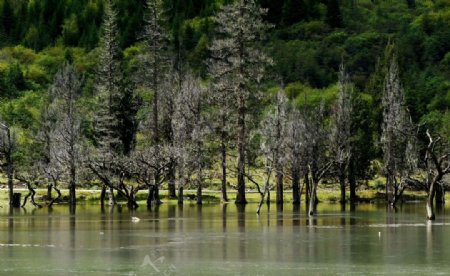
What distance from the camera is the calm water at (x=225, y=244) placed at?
3494 centimetres

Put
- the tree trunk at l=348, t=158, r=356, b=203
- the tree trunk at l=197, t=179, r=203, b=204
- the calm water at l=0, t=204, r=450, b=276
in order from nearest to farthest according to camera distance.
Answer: the calm water at l=0, t=204, r=450, b=276 < the tree trunk at l=197, t=179, r=203, b=204 < the tree trunk at l=348, t=158, r=356, b=203

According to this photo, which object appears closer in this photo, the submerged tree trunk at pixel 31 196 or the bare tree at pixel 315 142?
the submerged tree trunk at pixel 31 196

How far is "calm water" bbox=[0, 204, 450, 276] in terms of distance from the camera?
34.9m

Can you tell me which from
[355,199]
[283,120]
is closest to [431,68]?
[355,199]

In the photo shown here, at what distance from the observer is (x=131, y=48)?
198625 millimetres

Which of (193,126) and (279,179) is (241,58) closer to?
(193,126)

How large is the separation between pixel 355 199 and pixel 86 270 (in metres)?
65.4

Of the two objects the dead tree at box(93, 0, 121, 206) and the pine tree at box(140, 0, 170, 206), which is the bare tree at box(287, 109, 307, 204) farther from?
the dead tree at box(93, 0, 121, 206)

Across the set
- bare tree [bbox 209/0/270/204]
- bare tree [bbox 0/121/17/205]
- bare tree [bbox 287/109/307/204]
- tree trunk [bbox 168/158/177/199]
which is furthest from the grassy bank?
bare tree [bbox 209/0/270/204]

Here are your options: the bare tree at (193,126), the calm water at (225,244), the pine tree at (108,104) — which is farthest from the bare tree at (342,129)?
the calm water at (225,244)

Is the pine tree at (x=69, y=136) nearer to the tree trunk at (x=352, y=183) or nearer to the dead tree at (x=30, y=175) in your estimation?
the dead tree at (x=30, y=175)

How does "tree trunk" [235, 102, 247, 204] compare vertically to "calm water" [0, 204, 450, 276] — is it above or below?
above

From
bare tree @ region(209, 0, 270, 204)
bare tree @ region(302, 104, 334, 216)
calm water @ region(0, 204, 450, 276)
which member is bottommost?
calm water @ region(0, 204, 450, 276)

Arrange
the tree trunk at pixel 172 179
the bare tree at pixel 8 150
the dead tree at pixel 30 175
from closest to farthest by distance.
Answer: the bare tree at pixel 8 150, the dead tree at pixel 30 175, the tree trunk at pixel 172 179
